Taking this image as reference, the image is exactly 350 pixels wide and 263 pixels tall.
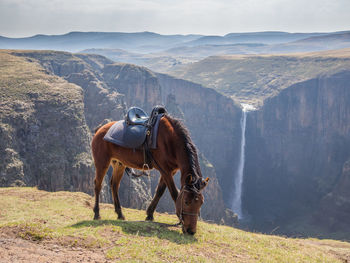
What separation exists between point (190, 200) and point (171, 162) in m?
1.71

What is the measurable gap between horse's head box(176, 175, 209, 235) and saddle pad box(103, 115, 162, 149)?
6.98ft

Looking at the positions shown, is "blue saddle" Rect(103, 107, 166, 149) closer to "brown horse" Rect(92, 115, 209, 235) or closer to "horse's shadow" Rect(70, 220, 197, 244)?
"brown horse" Rect(92, 115, 209, 235)

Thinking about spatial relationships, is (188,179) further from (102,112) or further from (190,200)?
(102,112)

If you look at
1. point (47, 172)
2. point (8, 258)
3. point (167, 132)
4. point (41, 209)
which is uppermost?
point (167, 132)

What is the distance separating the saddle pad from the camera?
11.4m

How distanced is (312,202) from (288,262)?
111519 mm

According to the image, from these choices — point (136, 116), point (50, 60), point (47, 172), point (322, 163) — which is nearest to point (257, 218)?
point (322, 163)

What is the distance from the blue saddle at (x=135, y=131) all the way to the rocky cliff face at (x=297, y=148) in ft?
318

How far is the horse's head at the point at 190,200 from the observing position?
9.68 m

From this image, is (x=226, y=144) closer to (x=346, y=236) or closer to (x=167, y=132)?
(x=346, y=236)

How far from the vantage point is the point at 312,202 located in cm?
10900

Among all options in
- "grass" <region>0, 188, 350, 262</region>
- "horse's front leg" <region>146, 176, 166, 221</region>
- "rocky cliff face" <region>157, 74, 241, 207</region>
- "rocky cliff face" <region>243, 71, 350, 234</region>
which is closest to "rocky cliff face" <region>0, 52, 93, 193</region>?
"horse's front leg" <region>146, 176, 166, 221</region>

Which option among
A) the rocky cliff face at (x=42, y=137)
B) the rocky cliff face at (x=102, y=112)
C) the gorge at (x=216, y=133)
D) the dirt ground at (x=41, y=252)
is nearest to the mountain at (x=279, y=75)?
the gorge at (x=216, y=133)

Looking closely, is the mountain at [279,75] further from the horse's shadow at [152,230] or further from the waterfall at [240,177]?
the horse's shadow at [152,230]
